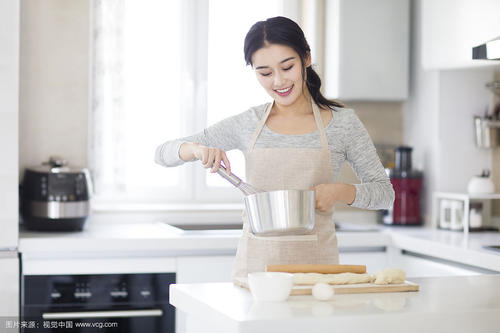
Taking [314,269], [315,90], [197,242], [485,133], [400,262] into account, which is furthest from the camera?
[485,133]

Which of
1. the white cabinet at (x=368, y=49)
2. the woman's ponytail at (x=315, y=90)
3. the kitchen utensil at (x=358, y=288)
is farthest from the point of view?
the white cabinet at (x=368, y=49)

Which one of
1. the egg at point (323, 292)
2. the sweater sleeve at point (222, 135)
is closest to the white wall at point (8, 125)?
the sweater sleeve at point (222, 135)

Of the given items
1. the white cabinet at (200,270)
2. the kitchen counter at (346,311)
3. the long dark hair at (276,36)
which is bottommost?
the white cabinet at (200,270)

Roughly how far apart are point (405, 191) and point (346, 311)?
2.10 m

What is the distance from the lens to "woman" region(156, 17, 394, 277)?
2.00 m

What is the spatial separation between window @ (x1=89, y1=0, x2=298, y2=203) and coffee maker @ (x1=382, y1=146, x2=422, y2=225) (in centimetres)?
80

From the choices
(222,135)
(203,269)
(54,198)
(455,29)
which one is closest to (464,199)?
(455,29)

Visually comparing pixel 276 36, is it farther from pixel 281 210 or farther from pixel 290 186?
pixel 281 210

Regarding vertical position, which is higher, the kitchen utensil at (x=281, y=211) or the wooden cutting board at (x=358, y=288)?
the kitchen utensil at (x=281, y=211)

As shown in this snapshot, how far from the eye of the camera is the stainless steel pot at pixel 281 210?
164 cm

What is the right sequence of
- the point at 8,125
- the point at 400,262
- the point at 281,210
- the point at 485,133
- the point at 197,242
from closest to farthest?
the point at 281,210
the point at 8,125
the point at 197,242
the point at 400,262
the point at 485,133

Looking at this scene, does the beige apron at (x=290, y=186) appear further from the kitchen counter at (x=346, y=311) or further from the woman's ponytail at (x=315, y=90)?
the kitchen counter at (x=346, y=311)

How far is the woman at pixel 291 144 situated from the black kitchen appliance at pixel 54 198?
3.00 feet

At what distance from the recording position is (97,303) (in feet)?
9.00
